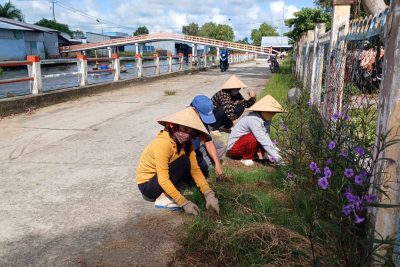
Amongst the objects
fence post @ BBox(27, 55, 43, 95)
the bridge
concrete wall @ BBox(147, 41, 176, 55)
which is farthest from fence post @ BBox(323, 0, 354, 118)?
concrete wall @ BBox(147, 41, 176, 55)

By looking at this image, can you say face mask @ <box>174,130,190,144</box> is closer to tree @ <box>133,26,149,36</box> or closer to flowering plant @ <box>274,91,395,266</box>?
flowering plant @ <box>274,91,395,266</box>

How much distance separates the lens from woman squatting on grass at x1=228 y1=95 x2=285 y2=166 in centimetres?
406

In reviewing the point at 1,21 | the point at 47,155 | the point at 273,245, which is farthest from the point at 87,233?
the point at 1,21

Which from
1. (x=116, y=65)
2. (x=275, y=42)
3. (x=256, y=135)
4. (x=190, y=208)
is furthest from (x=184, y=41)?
(x=190, y=208)

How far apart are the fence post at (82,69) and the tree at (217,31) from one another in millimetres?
96697

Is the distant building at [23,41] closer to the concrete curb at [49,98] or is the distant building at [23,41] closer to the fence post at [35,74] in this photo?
the concrete curb at [49,98]

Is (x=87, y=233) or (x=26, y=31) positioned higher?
(x=26, y=31)

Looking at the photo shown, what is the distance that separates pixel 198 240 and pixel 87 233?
0.86 meters

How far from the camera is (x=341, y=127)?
2596mm

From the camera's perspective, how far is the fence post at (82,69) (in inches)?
426

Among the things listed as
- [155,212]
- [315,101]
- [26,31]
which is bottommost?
[155,212]

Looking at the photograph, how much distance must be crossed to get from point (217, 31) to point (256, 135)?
4419 inches

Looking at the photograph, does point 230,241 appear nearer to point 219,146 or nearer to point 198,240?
point 198,240

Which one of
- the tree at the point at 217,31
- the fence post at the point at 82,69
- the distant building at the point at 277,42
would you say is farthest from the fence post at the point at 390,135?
the tree at the point at 217,31
